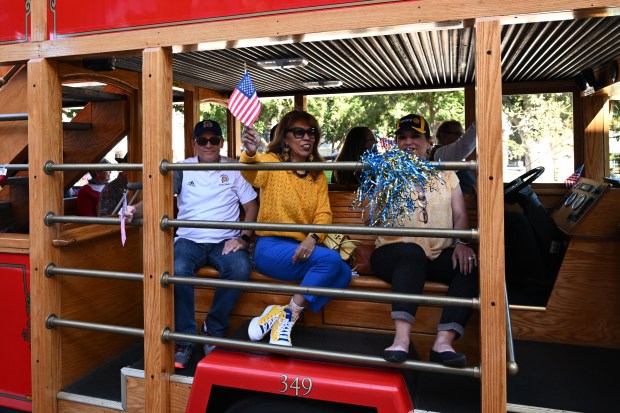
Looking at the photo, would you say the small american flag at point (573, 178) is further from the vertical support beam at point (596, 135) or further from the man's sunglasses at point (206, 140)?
the man's sunglasses at point (206, 140)

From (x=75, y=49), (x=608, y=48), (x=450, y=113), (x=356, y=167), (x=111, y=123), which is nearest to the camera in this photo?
(x=356, y=167)

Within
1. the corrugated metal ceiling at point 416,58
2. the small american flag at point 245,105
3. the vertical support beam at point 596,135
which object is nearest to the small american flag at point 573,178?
the vertical support beam at point 596,135

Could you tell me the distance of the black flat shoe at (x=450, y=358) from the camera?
6.58ft

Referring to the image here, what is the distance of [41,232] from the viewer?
8.25 feet

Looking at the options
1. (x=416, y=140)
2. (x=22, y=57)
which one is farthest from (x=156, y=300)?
(x=416, y=140)

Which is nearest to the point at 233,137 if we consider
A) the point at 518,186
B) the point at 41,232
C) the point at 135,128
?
the point at 135,128

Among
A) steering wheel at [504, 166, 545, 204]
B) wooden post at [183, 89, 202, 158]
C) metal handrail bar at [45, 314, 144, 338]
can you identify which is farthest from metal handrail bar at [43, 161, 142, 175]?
steering wheel at [504, 166, 545, 204]

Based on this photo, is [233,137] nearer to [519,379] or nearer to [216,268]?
[216,268]

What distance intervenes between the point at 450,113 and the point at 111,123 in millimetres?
7838

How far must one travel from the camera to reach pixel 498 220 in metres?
1.86

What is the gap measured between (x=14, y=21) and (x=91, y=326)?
1.54 m

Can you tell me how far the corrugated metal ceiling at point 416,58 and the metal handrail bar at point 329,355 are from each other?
5.58 feet

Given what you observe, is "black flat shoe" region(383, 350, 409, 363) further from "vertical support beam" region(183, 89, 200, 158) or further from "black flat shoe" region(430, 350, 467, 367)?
"vertical support beam" region(183, 89, 200, 158)

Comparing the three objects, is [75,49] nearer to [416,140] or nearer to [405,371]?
[416,140]
